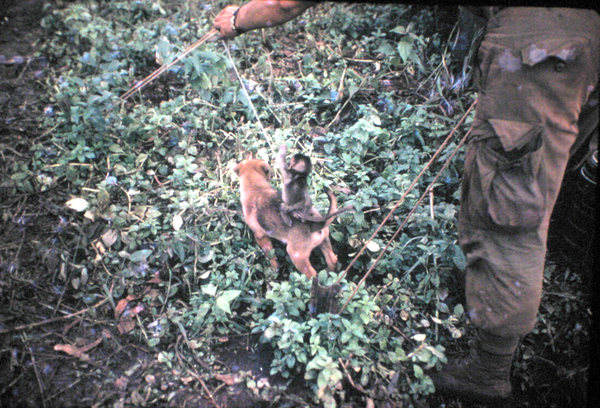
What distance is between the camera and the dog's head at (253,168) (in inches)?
147

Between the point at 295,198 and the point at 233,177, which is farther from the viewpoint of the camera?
the point at 233,177

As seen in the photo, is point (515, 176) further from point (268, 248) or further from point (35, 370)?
point (35, 370)

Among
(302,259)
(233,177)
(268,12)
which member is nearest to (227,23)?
(268,12)

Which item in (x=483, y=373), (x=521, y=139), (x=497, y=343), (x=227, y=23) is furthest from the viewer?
(x=227, y=23)

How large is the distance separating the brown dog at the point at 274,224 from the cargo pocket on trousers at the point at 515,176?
1068 millimetres

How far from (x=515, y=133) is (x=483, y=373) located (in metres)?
1.62

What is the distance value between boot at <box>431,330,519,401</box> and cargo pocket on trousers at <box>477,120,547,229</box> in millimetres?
818

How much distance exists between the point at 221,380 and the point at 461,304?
193 centimetres

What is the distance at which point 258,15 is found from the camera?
306 centimetres

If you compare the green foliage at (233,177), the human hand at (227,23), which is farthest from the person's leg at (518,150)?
the human hand at (227,23)

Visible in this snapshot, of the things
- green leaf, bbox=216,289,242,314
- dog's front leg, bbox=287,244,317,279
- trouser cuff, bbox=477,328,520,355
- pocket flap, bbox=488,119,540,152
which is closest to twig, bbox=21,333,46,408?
green leaf, bbox=216,289,242,314

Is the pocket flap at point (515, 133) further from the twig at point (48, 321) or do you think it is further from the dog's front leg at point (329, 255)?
the twig at point (48, 321)

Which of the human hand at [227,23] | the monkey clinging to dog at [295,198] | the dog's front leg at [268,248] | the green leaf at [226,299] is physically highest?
the human hand at [227,23]

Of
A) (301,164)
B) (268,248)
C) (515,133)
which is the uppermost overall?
(515,133)
